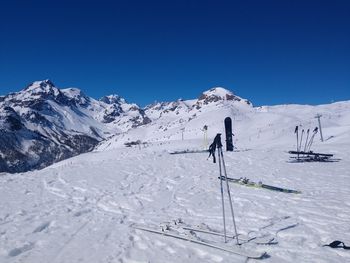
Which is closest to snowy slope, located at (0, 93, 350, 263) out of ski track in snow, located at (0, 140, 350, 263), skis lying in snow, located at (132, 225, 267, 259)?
ski track in snow, located at (0, 140, 350, 263)

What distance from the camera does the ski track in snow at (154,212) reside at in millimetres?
8586

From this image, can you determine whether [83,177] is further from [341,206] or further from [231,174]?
[341,206]

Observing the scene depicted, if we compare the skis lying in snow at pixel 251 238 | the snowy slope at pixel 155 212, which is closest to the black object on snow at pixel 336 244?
the snowy slope at pixel 155 212

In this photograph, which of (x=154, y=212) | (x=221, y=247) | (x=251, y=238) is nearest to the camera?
(x=221, y=247)

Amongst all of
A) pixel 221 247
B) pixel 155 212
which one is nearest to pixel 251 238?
pixel 221 247

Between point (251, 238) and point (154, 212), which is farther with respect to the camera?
point (154, 212)

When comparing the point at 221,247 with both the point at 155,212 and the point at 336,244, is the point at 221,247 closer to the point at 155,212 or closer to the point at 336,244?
the point at 336,244

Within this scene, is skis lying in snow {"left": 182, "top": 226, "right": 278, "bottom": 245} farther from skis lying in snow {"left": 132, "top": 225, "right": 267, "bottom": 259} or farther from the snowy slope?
skis lying in snow {"left": 132, "top": 225, "right": 267, "bottom": 259}

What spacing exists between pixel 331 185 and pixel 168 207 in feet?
26.2

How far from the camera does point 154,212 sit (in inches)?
492

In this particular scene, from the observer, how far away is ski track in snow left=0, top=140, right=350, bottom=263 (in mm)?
8586

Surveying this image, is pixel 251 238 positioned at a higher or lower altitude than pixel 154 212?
lower

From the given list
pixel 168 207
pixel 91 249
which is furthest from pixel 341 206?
pixel 91 249

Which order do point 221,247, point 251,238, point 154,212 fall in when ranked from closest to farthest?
point 221,247, point 251,238, point 154,212
